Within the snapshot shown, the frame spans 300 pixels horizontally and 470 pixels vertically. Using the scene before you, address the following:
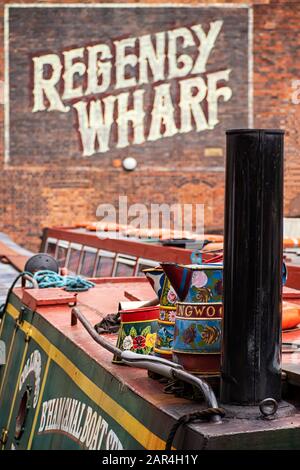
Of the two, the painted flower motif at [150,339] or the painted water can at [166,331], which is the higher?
the painted water can at [166,331]

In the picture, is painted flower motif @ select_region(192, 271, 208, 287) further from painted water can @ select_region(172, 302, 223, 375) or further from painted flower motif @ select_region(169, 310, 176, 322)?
painted flower motif @ select_region(169, 310, 176, 322)

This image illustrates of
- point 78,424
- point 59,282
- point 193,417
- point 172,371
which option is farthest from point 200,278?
point 59,282

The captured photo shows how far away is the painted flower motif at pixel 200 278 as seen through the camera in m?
2.16

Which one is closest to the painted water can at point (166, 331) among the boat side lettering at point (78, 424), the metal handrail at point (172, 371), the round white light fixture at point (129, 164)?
the metal handrail at point (172, 371)

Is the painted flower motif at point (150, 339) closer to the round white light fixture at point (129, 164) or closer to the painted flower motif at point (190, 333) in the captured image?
the painted flower motif at point (190, 333)

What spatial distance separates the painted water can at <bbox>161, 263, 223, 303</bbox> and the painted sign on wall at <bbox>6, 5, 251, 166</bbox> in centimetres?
1438

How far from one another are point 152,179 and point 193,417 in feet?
48.1

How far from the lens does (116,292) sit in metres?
4.68

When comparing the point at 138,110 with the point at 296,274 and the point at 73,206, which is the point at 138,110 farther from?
the point at 296,274

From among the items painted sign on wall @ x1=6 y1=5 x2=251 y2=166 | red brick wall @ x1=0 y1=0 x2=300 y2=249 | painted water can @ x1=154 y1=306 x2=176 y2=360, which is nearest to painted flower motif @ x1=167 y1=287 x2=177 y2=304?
painted water can @ x1=154 y1=306 x2=176 y2=360

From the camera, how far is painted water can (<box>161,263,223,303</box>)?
7.05ft

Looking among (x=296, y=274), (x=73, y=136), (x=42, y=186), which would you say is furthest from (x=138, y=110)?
(x=296, y=274)

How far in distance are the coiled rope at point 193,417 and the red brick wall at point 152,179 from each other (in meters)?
14.4

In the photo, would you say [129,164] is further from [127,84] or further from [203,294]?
[203,294]
